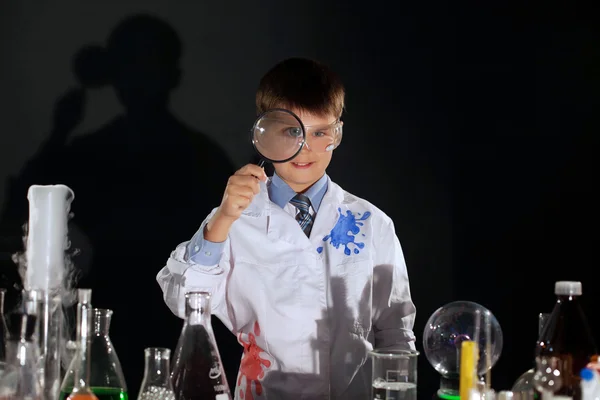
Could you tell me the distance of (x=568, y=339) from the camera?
1501mm

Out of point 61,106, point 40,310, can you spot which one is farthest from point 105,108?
point 40,310

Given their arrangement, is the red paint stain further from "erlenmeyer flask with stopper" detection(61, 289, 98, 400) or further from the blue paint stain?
"erlenmeyer flask with stopper" detection(61, 289, 98, 400)

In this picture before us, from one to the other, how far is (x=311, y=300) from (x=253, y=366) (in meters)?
0.25

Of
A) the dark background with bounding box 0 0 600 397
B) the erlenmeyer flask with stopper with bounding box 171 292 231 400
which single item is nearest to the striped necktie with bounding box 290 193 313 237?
the dark background with bounding box 0 0 600 397

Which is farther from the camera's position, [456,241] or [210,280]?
[456,241]

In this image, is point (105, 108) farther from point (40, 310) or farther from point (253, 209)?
point (40, 310)

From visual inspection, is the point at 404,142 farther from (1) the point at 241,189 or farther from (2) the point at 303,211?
(1) the point at 241,189

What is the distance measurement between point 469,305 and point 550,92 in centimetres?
160

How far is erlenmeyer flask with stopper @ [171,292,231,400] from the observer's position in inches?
59.0

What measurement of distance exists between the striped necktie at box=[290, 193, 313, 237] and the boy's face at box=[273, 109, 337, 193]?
0.13ft

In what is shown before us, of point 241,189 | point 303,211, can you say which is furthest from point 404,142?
point 241,189

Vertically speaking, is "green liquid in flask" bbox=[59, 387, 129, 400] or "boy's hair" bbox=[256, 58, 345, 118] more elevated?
"boy's hair" bbox=[256, 58, 345, 118]

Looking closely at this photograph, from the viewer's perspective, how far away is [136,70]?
2721 mm

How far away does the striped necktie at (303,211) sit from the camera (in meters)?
2.25
